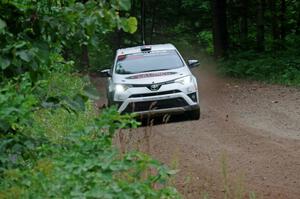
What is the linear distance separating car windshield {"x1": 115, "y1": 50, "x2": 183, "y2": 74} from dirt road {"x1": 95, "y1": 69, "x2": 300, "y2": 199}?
155cm

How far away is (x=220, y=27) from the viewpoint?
2966 centimetres

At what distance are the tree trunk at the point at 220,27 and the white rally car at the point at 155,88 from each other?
14756 mm

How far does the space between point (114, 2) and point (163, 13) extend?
116 ft

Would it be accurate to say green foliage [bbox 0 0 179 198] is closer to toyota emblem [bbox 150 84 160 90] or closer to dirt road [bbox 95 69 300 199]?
dirt road [bbox 95 69 300 199]

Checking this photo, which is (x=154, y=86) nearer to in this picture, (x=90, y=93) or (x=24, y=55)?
(x=90, y=93)

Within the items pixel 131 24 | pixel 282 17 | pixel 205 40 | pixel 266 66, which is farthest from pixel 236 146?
pixel 205 40

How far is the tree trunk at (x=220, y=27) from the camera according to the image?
29.4 meters

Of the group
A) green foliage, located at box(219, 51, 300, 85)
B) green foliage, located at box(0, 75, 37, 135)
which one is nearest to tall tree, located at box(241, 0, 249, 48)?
green foliage, located at box(219, 51, 300, 85)

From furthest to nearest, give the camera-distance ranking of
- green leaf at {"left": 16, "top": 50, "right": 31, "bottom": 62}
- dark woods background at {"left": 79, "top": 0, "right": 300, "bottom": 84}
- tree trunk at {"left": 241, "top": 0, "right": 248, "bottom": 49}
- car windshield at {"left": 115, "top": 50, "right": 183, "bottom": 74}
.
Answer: tree trunk at {"left": 241, "top": 0, "right": 248, "bottom": 49} → dark woods background at {"left": 79, "top": 0, "right": 300, "bottom": 84} → car windshield at {"left": 115, "top": 50, "right": 183, "bottom": 74} → green leaf at {"left": 16, "top": 50, "right": 31, "bottom": 62}

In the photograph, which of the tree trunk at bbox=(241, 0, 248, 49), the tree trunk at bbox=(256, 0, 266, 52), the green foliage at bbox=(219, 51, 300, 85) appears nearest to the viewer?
the green foliage at bbox=(219, 51, 300, 85)

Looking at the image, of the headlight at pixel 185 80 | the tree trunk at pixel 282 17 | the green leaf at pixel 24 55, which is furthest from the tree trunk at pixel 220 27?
the green leaf at pixel 24 55

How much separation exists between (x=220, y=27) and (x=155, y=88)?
16.2 metres

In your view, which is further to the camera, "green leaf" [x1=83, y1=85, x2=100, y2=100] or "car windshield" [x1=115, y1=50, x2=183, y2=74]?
"car windshield" [x1=115, y1=50, x2=183, y2=74]

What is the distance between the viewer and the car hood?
14242mm
